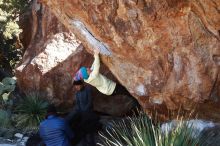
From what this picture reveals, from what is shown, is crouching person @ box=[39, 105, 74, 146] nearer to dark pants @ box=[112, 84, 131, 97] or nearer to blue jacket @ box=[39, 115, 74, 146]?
blue jacket @ box=[39, 115, 74, 146]

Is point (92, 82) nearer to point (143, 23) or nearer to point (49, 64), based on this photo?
point (143, 23)

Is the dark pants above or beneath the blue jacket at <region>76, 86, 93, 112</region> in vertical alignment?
beneath

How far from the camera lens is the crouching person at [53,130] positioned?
9.79 meters

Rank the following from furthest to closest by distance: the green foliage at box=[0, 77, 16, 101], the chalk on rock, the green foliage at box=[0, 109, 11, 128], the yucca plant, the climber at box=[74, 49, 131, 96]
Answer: the green foliage at box=[0, 77, 16, 101], the green foliage at box=[0, 109, 11, 128], the yucca plant, the climber at box=[74, 49, 131, 96], the chalk on rock

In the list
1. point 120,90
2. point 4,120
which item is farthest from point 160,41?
point 4,120

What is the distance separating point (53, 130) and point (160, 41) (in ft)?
9.81

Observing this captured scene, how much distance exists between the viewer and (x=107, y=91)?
10.2 metres

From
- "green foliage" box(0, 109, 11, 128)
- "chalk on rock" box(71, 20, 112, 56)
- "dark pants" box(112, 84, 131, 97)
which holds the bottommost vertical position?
"dark pants" box(112, 84, 131, 97)

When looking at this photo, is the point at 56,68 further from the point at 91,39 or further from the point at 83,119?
the point at 91,39

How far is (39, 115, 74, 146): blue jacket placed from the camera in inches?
385

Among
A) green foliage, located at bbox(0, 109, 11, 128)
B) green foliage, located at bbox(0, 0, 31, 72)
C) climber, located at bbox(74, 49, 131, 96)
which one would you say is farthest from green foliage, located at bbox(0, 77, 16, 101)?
climber, located at bbox(74, 49, 131, 96)

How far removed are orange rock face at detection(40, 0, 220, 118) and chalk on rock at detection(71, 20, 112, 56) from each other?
0.08m

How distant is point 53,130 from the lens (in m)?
9.81

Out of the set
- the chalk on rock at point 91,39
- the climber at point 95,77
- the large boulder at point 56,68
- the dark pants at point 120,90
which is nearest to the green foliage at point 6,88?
the large boulder at point 56,68
